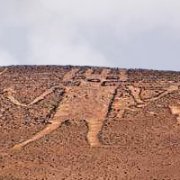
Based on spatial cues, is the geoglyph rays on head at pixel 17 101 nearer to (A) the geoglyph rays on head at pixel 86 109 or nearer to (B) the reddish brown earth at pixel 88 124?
(B) the reddish brown earth at pixel 88 124

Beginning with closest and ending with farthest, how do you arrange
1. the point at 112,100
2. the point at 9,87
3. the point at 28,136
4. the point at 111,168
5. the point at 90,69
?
the point at 111,168 → the point at 28,136 → the point at 112,100 → the point at 9,87 → the point at 90,69

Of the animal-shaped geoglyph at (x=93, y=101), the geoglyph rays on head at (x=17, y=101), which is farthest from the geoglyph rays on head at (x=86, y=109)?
the geoglyph rays on head at (x=17, y=101)

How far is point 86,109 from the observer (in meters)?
31.5

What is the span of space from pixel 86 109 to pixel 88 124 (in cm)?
192

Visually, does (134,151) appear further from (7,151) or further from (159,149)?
(7,151)

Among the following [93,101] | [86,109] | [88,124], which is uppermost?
[93,101]

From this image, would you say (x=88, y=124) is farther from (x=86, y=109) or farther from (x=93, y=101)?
(x=93, y=101)

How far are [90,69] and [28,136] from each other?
34.6 feet

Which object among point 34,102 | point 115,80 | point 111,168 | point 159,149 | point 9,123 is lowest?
point 111,168

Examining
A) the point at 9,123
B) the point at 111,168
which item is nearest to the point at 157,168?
the point at 111,168

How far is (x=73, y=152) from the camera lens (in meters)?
26.6

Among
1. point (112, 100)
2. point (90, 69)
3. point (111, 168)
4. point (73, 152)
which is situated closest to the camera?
point (111, 168)

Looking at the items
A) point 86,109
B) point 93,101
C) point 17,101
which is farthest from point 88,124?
point 17,101

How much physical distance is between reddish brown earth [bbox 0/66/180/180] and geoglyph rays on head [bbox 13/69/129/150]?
36 mm
